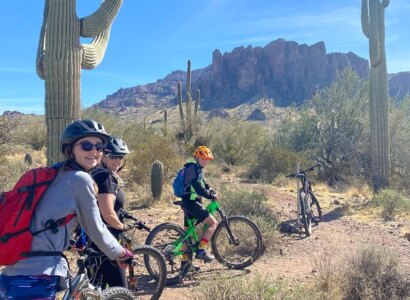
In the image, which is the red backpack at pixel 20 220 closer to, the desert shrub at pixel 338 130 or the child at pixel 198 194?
the child at pixel 198 194

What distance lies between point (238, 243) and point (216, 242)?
0.36 metres

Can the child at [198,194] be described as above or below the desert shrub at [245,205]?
above

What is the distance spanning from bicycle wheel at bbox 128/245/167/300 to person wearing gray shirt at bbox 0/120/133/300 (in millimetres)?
1862

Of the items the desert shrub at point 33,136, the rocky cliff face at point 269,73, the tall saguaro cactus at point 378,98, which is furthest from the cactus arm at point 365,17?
the rocky cliff face at point 269,73

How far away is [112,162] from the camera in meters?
4.09

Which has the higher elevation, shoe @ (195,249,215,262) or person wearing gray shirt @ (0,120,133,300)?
person wearing gray shirt @ (0,120,133,300)

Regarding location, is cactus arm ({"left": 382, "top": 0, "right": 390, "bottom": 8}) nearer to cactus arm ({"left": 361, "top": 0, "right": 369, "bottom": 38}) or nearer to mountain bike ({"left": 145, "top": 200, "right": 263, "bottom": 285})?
cactus arm ({"left": 361, "top": 0, "right": 369, "bottom": 38})

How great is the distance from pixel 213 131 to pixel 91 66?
46.9 feet

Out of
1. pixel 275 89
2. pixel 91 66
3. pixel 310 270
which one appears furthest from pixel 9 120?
pixel 275 89

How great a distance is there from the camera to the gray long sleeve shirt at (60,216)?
2293 mm

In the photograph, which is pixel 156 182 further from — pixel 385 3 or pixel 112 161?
pixel 385 3

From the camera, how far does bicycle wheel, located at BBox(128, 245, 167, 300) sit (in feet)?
15.5

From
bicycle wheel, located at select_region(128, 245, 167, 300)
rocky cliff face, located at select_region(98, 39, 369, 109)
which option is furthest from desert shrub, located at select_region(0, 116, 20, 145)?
rocky cliff face, located at select_region(98, 39, 369, 109)

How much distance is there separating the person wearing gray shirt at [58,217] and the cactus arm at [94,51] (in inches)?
228
